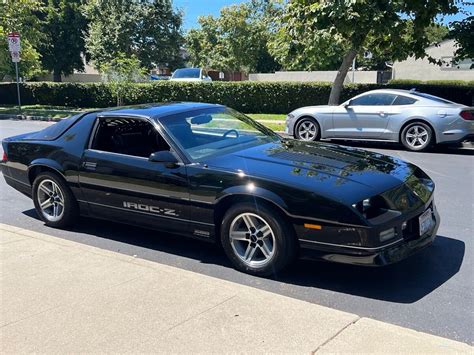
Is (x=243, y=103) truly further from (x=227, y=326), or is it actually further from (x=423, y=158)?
(x=227, y=326)

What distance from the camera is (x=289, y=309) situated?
3572mm

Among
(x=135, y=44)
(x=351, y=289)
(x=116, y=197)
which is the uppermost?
(x=135, y=44)

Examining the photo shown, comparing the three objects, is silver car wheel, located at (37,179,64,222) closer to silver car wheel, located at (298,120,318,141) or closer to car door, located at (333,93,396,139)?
silver car wheel, located at (298,120,318,141)

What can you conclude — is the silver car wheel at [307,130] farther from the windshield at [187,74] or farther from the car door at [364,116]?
the windshield at [187,74]

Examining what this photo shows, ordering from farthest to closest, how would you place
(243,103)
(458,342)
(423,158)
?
(243,103) → (423,158) → (458,342)

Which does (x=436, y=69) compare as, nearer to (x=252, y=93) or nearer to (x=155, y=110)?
(x=252, y=93)

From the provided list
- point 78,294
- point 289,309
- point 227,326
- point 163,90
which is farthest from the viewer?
point 163,90

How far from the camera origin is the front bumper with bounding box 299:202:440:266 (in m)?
3.86

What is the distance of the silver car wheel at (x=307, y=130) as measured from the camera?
12.6 m

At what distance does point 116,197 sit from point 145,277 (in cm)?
125

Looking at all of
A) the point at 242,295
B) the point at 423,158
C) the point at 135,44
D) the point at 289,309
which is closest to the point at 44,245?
the point at 242,295

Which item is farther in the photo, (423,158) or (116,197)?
(423,158)

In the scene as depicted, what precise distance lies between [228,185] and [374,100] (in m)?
8.46

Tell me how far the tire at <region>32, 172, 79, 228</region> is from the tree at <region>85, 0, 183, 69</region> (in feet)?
106
